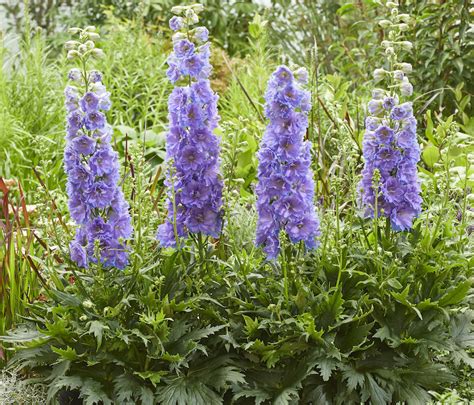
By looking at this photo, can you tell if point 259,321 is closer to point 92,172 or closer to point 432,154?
point 92,172

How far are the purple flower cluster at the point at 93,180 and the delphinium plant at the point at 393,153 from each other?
Result: 98 centimetres

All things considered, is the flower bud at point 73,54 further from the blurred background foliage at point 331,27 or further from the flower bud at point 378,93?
the blurred background foliage at point 331,27

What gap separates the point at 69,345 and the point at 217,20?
6.63m

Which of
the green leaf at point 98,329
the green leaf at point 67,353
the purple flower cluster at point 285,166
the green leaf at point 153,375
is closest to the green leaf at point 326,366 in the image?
the purple flower cluster at point 285,166

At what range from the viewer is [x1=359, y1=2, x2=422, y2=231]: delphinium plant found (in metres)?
3.26

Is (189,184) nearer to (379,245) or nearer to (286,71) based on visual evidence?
(286,71)

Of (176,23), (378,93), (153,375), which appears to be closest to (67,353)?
(153,375)

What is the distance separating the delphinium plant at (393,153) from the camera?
10.7 ft

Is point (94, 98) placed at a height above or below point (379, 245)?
above

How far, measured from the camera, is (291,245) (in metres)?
3.30

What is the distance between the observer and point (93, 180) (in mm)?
3188

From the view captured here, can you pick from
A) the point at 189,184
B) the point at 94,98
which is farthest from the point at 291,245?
the point at 94,98

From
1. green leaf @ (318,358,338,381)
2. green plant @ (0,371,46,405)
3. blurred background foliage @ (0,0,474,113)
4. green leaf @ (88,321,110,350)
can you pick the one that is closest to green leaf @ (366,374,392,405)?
green leaf @ (318,358,338,381)

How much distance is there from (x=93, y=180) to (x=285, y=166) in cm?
72
